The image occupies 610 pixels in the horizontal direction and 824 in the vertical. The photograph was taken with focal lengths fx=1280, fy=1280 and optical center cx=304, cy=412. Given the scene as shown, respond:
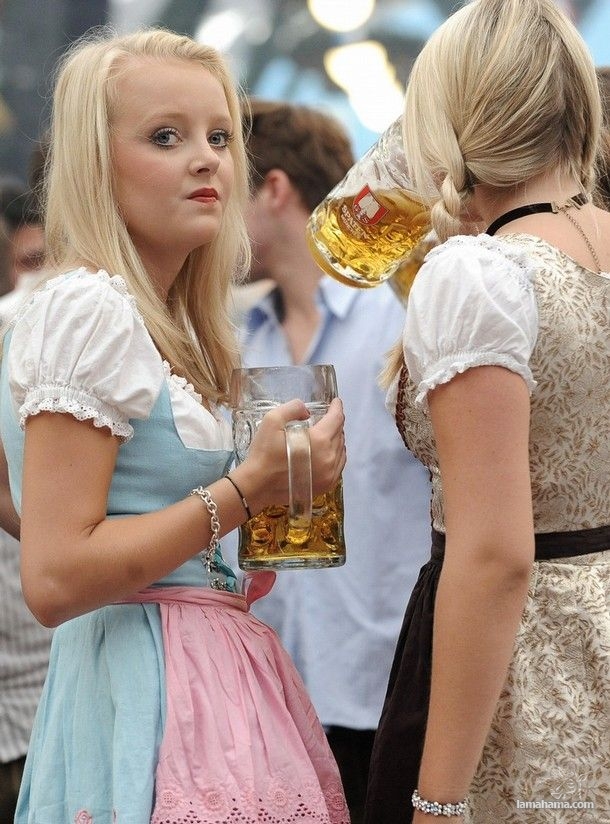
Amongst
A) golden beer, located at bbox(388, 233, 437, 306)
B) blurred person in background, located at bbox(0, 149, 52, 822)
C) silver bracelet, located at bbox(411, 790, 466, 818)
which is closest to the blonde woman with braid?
silver bracelet, located at bbox(411, 790, 466, 818)

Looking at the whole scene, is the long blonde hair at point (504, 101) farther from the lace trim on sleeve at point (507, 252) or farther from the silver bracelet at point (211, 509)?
the silver bracelet at point (211, 509)

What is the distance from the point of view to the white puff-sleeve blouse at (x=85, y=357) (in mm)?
1358

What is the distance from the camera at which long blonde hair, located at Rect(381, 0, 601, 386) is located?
139 centimetres

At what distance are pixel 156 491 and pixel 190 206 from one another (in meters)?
0.37

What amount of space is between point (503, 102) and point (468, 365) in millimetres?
315

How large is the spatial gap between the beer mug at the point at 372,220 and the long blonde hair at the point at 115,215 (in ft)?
0.53

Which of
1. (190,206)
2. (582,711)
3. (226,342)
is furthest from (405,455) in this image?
(582,711)

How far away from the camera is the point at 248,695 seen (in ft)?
4.73

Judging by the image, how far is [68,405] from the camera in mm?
1346

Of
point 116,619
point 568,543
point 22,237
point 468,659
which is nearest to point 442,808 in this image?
point 468,659

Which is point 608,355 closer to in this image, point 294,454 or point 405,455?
point 294,454

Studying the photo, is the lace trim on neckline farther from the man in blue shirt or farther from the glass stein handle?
the man in blue shirt

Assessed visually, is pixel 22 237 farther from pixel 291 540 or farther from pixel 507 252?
pixel 507 252

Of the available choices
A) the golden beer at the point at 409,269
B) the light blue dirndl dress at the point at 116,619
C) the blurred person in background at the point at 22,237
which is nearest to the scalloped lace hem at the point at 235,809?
the light blue dirndl dress at the point at 116,619
